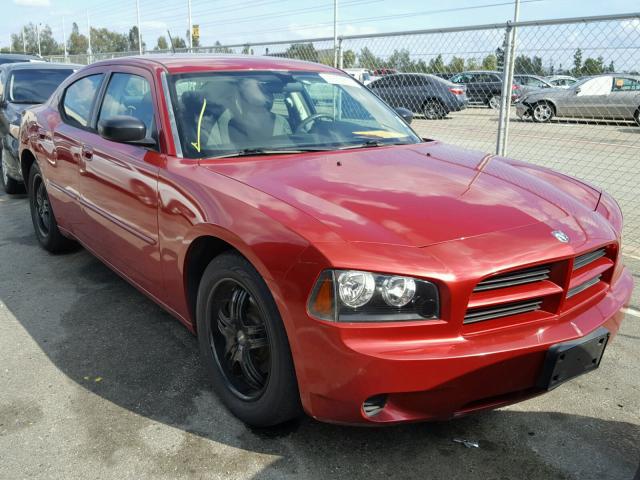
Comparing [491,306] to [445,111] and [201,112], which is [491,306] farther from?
[445,111]

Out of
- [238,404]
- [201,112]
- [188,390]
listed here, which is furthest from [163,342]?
[201,112]

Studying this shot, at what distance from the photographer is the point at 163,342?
356cm

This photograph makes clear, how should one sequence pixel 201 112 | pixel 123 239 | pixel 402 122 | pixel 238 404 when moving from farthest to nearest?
pixel 402 122
pixel 123 239
pixel 201 112
pixel 238 404

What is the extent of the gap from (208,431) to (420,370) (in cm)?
110

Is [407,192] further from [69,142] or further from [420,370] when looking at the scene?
[69,142]

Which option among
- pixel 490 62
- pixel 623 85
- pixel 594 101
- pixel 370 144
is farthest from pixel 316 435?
pixel 594 101

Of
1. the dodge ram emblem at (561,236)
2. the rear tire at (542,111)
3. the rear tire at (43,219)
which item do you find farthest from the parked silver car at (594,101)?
the rear tire at (43,219)

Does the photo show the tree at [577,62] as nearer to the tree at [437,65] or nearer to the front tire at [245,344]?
the tree at [437,65]

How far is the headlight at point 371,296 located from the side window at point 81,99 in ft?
9.27

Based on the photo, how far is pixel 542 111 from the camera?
1254 cm

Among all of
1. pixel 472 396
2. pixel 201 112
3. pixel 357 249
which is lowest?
pixel 472 396

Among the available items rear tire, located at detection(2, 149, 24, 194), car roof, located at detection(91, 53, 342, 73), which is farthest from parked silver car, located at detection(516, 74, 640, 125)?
rear tire, located at detection(2, 149, 24, 194)

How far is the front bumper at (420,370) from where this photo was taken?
208cm

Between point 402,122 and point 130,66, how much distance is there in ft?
5.89
